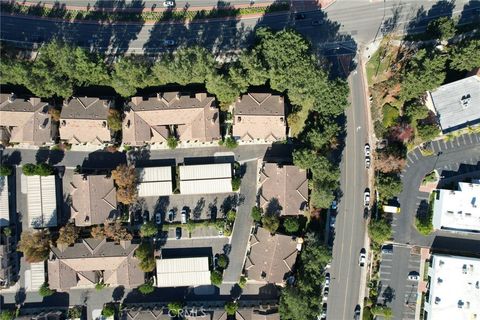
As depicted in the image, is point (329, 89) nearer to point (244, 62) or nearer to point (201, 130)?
point (244, 62)

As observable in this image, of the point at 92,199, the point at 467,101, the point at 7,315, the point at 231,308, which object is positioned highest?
the point at 467,101

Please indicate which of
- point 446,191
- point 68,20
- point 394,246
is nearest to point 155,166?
point 68,20

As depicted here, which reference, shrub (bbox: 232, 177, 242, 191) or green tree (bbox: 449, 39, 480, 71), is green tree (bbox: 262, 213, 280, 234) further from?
green tree (bbox: 449, 39, 480, 71)

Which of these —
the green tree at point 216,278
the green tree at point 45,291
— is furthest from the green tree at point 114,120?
the green tree at point 216,278

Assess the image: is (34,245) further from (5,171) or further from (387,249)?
(387,249)

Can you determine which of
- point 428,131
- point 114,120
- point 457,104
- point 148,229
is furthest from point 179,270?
point 457,104

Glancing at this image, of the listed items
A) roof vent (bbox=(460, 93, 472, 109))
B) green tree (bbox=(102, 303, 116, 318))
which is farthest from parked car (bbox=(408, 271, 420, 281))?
green tree (bbox=(102, 303, 116, 318))
